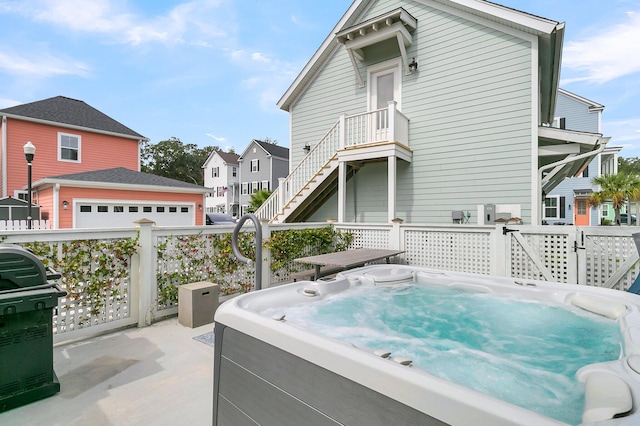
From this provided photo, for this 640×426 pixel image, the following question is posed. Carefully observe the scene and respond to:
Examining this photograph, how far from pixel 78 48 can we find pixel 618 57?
1722 cm

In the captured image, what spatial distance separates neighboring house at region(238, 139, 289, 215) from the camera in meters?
24.4

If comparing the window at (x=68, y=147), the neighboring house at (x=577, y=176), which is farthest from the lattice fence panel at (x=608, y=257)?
the window at (x=68, y=147)

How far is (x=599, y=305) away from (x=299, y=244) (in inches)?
161

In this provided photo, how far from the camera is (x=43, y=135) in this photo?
41.8 ft

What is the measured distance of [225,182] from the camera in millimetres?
28312

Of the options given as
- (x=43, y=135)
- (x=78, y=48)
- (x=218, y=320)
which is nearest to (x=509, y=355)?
(x=218, y=320)

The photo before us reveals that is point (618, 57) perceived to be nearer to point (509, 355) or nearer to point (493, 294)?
point (493, 294)

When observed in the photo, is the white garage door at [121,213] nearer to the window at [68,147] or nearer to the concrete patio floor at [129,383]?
the window at [68,147]

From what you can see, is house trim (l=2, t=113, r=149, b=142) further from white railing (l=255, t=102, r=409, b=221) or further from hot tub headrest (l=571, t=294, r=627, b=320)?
hot tub headrest (l=571, t=294, r=627, b=320)

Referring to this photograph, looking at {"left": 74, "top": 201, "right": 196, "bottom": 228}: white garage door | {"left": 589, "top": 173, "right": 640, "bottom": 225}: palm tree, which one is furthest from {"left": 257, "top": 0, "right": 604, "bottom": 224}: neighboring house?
{"left": 589, "top": 173, "right": 640, "bottom": 225}: palm tree

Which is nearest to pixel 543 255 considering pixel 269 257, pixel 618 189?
pixel 269 257

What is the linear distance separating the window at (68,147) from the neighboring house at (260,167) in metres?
11.8

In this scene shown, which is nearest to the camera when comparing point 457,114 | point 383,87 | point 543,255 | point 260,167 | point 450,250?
point 543,255

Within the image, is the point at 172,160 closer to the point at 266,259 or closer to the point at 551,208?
the point at 266,259
